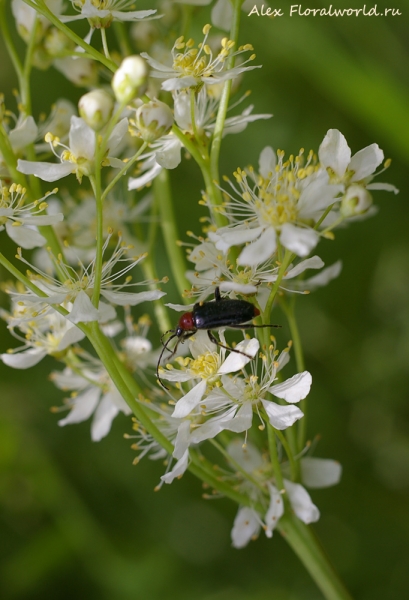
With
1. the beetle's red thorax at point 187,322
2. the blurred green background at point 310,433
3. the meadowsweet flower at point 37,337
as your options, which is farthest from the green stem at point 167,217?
the blurred green background at point 310,433

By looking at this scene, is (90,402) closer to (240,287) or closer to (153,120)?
(240,287)

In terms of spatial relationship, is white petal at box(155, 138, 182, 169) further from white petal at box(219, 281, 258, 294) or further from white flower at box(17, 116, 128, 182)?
white petal at box(219, 281, 258, 294)

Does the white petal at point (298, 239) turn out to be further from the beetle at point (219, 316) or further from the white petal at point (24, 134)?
the white petal at point (24, 134)

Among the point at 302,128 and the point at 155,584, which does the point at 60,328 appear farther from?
the point at 302,128

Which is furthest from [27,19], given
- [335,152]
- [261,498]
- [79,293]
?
[261,498]

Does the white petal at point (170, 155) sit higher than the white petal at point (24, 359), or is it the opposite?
the white petal at point (170, 155)

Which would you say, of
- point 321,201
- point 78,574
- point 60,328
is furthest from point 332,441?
point 321,201
